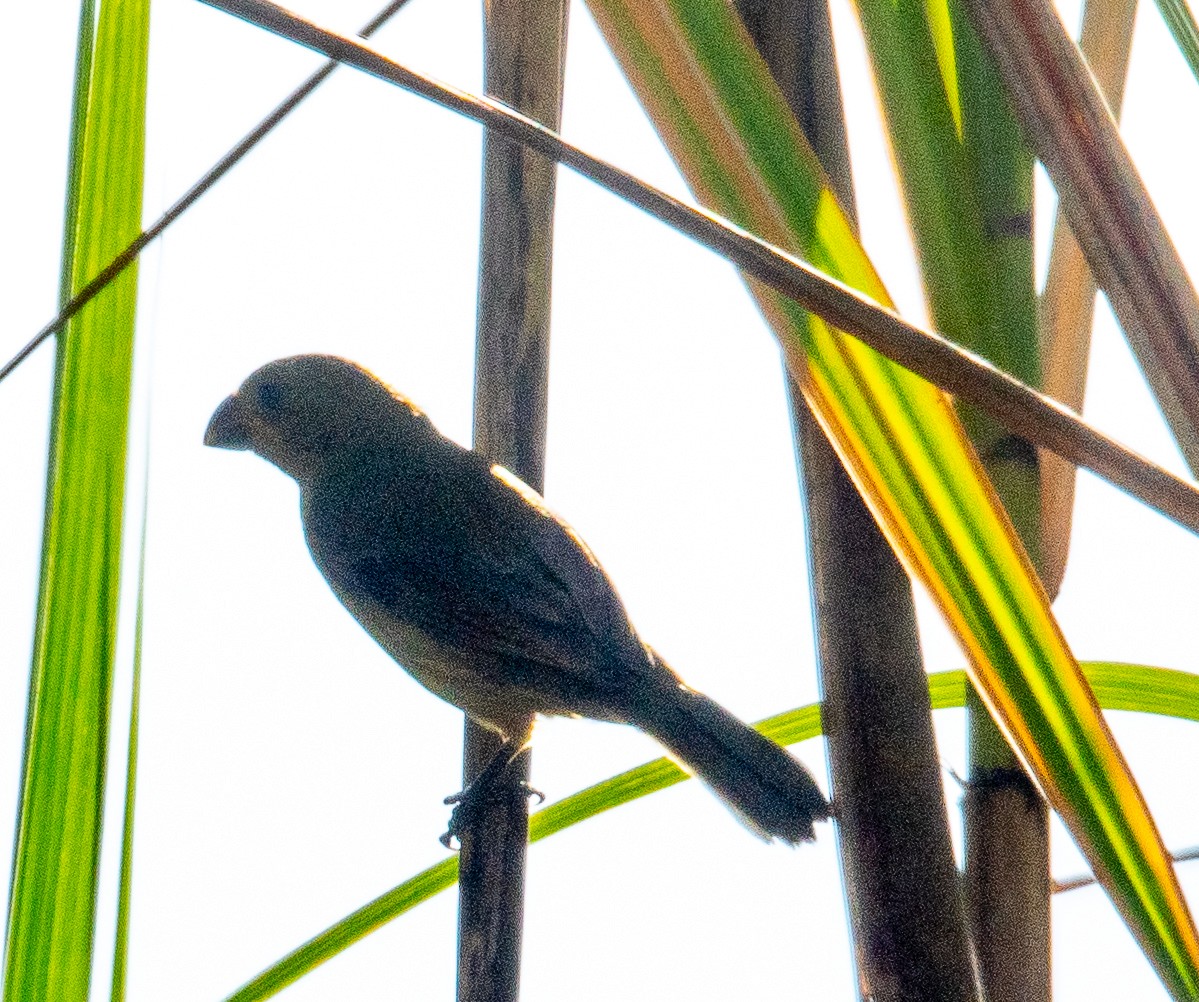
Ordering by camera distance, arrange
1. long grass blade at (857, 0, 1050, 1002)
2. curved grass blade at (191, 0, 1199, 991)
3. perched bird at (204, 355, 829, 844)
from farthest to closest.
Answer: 1. perched bird at (204, 355, 829, 844)
2. long grass blade at (857, 0, 1050, 1002)
3. curved grass blade at (191, 0, 1199, 991)

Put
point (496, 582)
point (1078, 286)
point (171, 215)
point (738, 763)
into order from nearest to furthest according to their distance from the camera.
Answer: point (171, 215)
point (1078, 286)
point (738, 763)
point (496, 582)

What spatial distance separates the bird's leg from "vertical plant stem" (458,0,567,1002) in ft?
0.04

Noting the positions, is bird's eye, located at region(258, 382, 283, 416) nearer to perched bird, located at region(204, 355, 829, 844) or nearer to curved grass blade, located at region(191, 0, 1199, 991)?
perched bird, located at region(204, 355, 829, 844)

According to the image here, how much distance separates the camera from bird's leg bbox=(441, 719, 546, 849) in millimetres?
1470

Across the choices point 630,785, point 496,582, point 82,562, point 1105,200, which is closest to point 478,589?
point 496,582

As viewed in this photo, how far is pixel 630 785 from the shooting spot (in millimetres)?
1227

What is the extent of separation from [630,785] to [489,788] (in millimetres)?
412

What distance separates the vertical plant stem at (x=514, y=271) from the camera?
142 centimetres

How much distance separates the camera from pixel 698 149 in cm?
84

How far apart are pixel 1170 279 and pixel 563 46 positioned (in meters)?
1.00

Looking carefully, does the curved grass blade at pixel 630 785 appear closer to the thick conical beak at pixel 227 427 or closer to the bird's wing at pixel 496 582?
the bird's wing at pixel 496 582

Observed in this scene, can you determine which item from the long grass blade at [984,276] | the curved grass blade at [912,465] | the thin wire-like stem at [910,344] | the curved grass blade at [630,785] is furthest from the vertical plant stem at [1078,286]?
the thin wire-like stem at [910,344]

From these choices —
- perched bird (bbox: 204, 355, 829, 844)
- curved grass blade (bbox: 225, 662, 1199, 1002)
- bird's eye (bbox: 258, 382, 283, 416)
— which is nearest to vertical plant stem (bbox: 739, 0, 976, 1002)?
curved grass blade (bbox: 225, 662, 1199, 1002)

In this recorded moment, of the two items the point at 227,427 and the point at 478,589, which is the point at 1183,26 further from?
the point at 227,427
